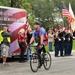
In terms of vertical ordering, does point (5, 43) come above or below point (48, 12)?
below

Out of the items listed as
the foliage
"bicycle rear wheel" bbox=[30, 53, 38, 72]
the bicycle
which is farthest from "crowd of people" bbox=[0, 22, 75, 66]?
the foliage

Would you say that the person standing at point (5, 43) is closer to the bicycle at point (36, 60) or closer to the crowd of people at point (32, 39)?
the crowd of people at point (32, 39)

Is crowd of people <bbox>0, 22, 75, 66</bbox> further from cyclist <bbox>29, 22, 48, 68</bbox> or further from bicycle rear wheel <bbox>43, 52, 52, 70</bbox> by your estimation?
bicycle rear wheel <bbox>43, 52, 52, 70</bbox>

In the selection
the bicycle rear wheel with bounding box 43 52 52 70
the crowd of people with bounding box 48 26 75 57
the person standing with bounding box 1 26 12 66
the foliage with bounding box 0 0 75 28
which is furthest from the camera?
the foliage with bounding box 0 0 75 28

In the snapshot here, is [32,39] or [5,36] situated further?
[5,36]

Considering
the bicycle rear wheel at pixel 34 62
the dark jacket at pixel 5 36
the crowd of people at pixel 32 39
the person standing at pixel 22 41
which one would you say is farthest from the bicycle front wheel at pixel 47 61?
the person standing at pixel 22 41

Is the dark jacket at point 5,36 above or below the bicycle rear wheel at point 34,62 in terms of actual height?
above

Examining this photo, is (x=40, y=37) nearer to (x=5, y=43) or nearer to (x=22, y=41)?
(x=5, y=43)

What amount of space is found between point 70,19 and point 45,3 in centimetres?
7114

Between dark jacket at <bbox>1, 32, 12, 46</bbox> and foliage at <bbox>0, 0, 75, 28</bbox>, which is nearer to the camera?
dark jacket at <bbox>1, 32, 12, 46</bbox>

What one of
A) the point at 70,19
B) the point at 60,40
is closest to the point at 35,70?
the point at 60,40

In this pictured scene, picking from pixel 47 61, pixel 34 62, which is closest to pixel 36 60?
pixel 34 62

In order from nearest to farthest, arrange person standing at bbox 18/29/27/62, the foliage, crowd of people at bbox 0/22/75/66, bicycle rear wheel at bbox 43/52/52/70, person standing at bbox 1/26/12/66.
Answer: crowd of people at bbox 0/22/75/66
bicycle rear wheel at bbox 43/52/52/70
person standing at bbox 1/26/12/66
person standing at bbox 18/29/27/62
the foliage

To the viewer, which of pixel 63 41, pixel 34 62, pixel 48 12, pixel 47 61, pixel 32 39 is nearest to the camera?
pixel 34 62
